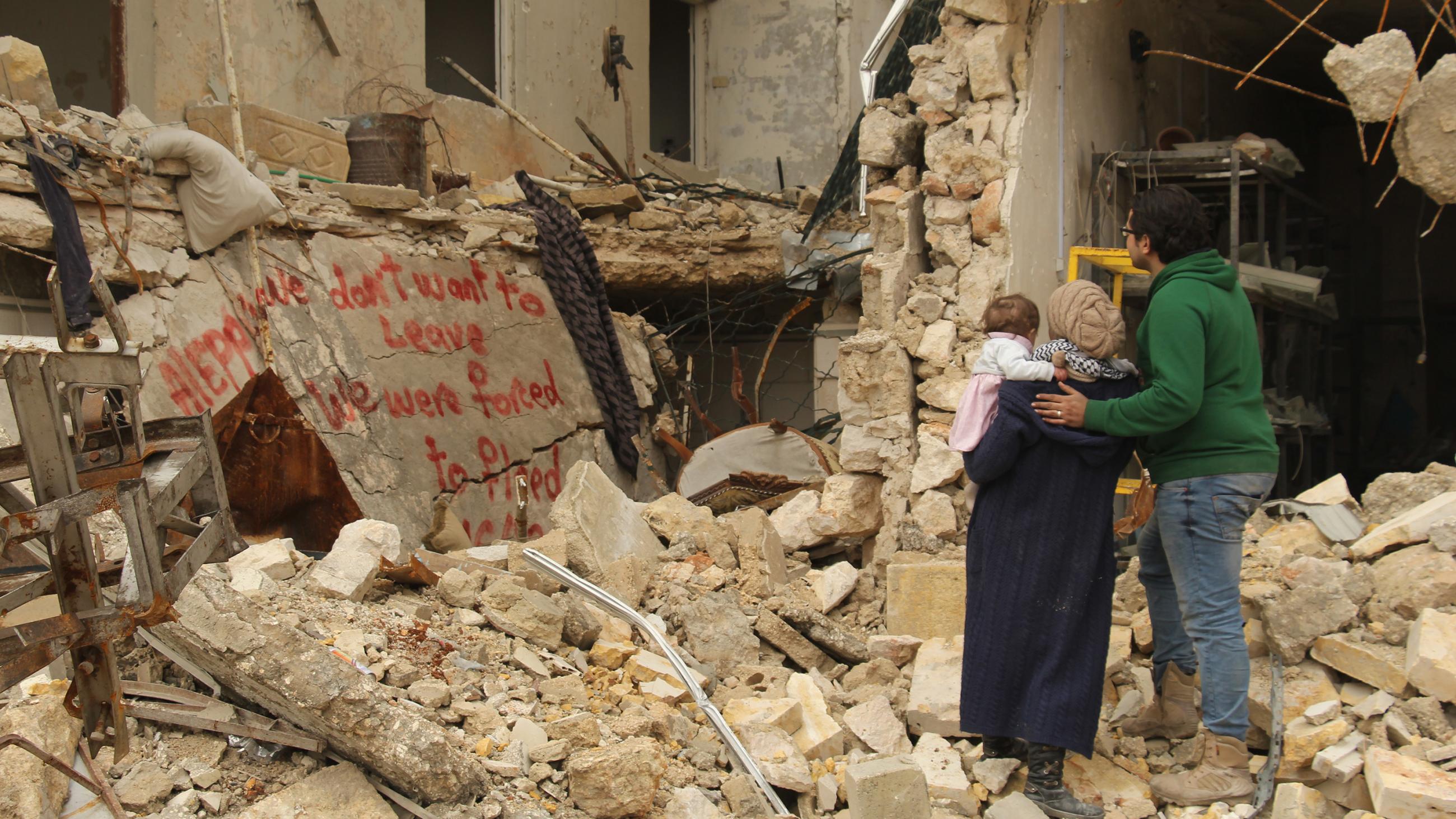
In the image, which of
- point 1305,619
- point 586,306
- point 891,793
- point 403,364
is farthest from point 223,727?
point 586,306

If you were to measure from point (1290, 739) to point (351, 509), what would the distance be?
163 inches

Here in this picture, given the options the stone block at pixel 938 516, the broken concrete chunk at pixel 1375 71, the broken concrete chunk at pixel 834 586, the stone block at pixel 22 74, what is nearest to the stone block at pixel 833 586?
the broken concrete chunk at pixel 834 586

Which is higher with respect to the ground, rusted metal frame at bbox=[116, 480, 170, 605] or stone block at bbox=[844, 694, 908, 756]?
rusted metal frame at bbox=[116, 480, 170, 605]

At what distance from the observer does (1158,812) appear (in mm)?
3203

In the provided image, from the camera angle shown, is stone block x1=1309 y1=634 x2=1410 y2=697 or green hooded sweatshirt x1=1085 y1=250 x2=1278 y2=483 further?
stone block x1=1309 y1=634 x2=1410 y2=697

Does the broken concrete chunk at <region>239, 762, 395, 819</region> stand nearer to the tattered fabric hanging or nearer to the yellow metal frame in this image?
the yellow metal frame

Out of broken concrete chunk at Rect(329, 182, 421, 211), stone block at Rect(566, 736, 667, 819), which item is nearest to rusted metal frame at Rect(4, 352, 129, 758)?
stone block at Rect(566, 736, 667, 819)

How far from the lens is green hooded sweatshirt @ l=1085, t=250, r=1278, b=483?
2947 mm

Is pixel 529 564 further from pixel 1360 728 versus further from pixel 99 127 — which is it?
pixel 99 127

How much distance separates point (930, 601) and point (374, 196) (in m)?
4.80

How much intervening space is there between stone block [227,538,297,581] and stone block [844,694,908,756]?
1.87 m

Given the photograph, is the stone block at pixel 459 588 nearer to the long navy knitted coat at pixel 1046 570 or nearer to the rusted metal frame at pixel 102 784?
the rusted metal frame at pixel 102 784

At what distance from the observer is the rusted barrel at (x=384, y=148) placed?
8.05 meters

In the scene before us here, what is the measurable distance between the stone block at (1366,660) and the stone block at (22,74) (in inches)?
249
